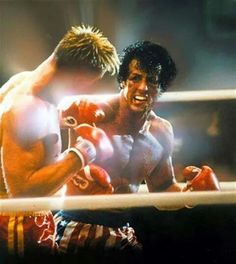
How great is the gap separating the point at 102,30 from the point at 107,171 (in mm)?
682

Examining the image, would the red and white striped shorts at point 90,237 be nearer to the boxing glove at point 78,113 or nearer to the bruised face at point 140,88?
the boxing glove at point 78,113

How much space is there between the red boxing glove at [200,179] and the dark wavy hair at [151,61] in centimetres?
41

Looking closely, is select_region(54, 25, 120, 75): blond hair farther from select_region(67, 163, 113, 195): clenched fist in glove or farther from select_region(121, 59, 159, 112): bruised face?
select_region(67, 163, 113, 195): clenched fist in glove

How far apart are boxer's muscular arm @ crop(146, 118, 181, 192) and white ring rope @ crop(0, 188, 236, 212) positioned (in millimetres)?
44

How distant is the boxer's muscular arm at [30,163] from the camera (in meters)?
2.12

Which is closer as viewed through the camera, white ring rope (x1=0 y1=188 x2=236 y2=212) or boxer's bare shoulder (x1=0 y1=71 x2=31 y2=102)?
white ring rope (x1=0 y1=188 x2=236 y2=212)

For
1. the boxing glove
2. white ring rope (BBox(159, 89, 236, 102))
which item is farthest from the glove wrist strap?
Result: white ring rope (BBox(159, 89, 236, 102))

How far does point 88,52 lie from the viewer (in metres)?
2.18

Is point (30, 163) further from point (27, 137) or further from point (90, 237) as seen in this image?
point (90, 237)

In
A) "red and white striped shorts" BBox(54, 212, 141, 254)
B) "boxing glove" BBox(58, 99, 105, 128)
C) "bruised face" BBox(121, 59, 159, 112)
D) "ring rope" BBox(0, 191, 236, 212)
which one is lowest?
"red and white striped shorts" BBox(54, 212, 141, 254)

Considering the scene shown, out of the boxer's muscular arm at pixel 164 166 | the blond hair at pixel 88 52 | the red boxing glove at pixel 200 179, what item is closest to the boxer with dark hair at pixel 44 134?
the blond hair at pixel 88 52

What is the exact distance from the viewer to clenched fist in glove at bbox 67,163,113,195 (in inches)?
83.4

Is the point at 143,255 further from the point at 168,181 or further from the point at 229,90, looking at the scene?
the point at 229,90

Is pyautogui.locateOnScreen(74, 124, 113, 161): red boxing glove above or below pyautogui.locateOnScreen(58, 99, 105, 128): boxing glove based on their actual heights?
below
